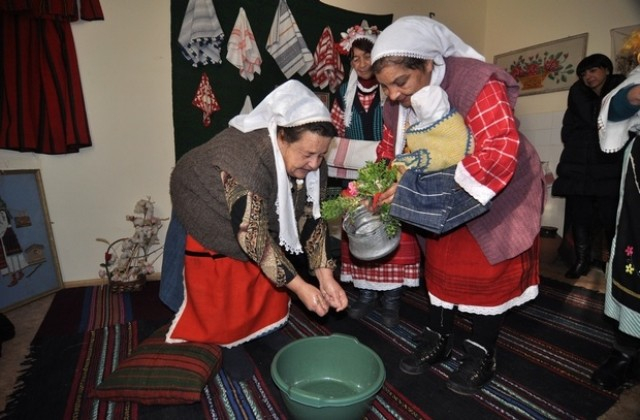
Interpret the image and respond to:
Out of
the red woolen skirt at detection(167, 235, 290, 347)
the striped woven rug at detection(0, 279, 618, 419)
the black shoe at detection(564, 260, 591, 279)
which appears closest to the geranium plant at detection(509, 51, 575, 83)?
the black shoe at detection(564, 260, 591, 279)

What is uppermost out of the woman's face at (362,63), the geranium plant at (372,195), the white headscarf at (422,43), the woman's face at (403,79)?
the woman's face at (362,63)

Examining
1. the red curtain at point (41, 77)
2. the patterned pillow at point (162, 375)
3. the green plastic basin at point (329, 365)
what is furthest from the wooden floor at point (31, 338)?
the red curtain at point (41, 77)

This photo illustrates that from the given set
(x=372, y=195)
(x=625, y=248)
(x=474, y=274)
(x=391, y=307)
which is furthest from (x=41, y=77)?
(x=625, y=248)

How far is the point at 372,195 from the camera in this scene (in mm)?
1345

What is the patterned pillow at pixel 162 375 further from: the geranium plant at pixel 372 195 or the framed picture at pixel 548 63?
the framed picture at pixel 548 63

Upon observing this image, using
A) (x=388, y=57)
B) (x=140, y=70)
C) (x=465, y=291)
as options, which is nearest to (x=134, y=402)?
(x=465, y=291)

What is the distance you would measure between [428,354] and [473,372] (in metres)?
0.20

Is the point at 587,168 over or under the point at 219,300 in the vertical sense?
over

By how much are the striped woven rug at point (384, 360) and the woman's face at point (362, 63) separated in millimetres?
1392

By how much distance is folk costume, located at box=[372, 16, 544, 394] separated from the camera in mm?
1174

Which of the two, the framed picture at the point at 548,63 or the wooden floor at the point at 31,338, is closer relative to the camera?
the wooden floor at the point at 31,338

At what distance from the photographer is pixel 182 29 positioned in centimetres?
261

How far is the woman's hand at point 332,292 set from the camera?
52.4 inches

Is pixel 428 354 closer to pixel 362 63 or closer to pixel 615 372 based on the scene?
pixel 615 372
